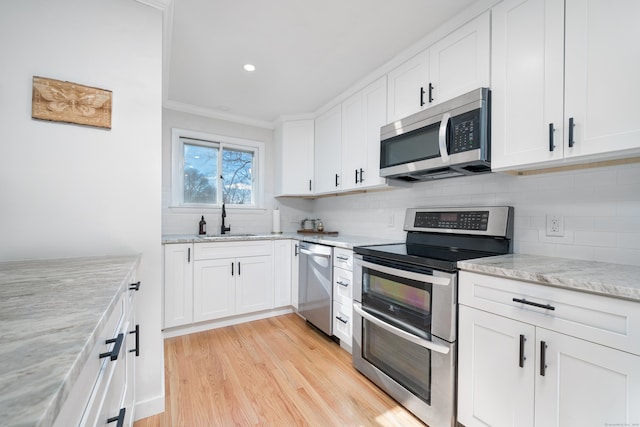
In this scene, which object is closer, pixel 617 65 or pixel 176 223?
pixel 617 65

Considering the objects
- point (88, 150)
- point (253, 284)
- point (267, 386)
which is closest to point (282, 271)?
Result: point (253, 284)

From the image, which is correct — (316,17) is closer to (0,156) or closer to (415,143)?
(415,143)

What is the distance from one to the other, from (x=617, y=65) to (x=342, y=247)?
1804 millimetres

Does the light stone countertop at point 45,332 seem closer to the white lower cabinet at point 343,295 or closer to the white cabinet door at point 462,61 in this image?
the white lower cabinet at point 343,295

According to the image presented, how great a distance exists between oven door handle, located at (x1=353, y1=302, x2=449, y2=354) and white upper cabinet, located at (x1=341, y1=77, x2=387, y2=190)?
3.48 ft

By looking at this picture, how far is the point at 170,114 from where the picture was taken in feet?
10.2

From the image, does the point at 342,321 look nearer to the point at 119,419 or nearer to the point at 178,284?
the point at 178,284

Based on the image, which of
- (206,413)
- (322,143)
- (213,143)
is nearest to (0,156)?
(206,413)

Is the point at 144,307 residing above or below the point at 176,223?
below

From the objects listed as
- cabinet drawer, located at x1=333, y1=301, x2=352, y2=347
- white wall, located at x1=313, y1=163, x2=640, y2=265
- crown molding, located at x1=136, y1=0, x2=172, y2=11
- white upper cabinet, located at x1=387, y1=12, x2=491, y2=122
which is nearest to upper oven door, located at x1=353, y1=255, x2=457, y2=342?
cabinet drawer, located at x1=333, y1=301, x2=352, y2=347

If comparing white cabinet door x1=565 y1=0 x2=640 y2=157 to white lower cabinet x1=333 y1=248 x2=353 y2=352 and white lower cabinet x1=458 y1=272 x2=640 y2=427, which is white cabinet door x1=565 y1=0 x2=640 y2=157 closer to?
white lower cabinet x1=458 y1=272 x2=640 y2=427

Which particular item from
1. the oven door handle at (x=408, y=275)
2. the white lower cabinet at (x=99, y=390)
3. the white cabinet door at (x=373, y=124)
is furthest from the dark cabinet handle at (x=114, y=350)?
the white cabinet door at (x=373, y=124)

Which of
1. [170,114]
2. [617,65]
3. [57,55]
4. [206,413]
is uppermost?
[170,114]

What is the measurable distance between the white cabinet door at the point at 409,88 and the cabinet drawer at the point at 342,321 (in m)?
1.61
